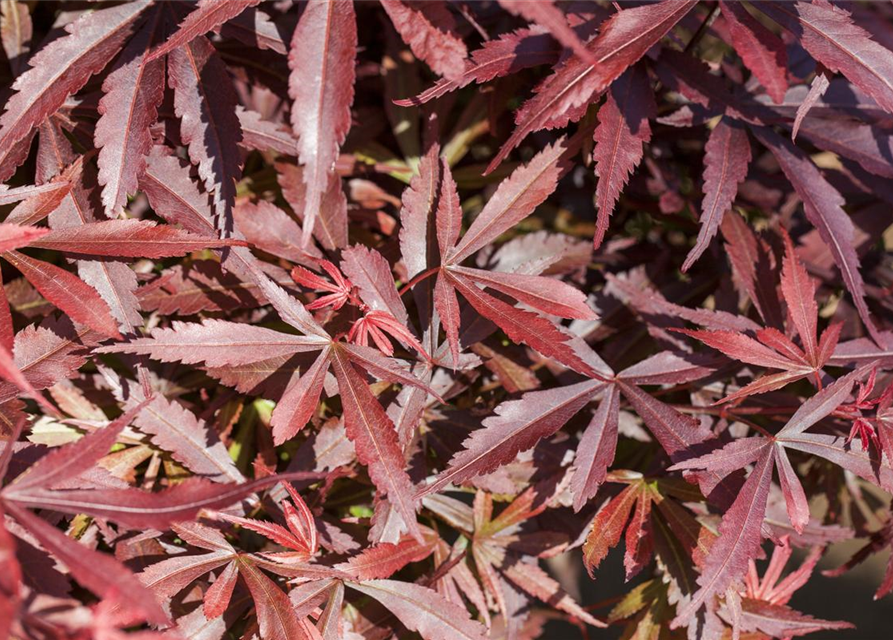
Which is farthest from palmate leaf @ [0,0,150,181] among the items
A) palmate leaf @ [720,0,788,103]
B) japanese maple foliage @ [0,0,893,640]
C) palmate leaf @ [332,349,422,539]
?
palmate leaf @ [720,0,788,103]

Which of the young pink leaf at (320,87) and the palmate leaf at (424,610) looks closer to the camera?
the young pink leaf at (320,87)

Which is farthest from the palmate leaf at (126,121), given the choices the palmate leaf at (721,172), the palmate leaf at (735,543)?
the palmate leaf at (735,543)

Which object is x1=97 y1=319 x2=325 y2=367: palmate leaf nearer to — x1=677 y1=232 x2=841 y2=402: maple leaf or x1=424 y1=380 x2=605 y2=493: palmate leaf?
x1=424 y1=380 x2=605 y2=493: palmate leaf

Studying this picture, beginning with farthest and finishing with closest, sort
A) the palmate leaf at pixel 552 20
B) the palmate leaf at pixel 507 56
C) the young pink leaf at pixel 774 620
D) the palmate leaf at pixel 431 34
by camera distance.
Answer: the young pink leaf at pixel 774 620
the palmate leaf at pixel 507 56
the palmate leaf at pixel 431 34
the palmate leaf at pixel 552 20

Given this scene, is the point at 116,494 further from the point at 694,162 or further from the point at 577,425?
the point at 694,162

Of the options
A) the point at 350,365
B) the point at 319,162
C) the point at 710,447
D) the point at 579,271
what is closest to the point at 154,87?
the point at 319,162

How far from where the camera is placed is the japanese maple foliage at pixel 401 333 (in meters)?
0.70

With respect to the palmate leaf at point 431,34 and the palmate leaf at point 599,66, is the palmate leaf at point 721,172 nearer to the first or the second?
the palmate leaf at point 599,66

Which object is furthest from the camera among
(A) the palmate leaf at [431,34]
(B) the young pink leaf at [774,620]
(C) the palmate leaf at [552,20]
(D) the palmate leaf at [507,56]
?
(B) the young pink leaf at [774,620]

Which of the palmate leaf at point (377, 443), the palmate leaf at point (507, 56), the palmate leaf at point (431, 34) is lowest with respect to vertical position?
the palmate leaf at point (377, 443)

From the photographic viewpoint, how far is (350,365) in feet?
2.42

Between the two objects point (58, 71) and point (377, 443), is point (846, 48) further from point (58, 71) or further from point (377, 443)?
point (58, 71)

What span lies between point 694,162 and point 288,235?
759mm

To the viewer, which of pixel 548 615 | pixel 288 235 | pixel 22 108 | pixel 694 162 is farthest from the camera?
pixel 694 162
